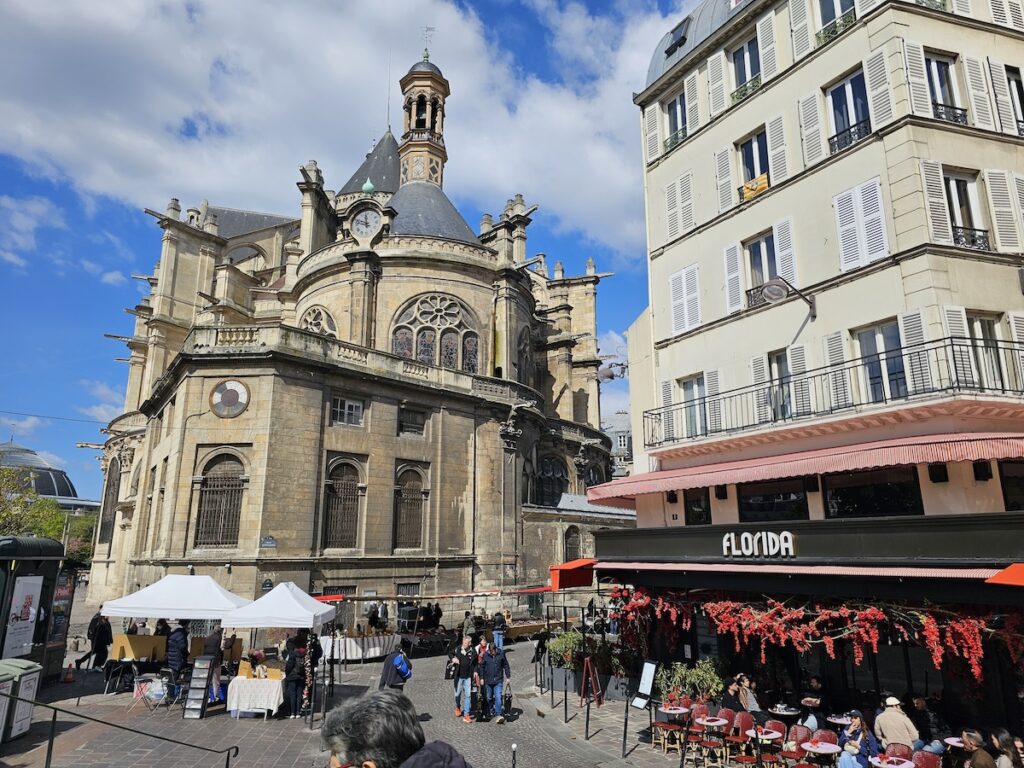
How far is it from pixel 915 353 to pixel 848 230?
8.90ft

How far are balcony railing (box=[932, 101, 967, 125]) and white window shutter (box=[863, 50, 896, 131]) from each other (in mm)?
800

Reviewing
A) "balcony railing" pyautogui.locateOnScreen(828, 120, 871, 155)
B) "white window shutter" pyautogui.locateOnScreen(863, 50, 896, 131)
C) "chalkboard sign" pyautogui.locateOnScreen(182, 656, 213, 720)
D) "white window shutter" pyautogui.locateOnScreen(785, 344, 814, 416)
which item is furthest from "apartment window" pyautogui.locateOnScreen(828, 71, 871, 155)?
"chalkboard sign" pyautogui.locateOnScreen(182, 656, 213, 720)

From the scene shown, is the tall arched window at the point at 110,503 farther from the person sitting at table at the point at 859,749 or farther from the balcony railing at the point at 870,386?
the person sitting at table at the point at 859,749

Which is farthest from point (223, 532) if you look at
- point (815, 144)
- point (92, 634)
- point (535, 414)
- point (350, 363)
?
point (815, 144)

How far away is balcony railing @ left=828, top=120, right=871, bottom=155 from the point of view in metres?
11.6

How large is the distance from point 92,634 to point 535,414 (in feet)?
61.2

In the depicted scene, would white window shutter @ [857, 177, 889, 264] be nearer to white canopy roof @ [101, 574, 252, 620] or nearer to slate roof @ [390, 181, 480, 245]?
white canopy roof @ [101, 574, 252, 620]

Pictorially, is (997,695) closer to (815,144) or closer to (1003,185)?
(1003,185)

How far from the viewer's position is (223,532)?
20.7 metres

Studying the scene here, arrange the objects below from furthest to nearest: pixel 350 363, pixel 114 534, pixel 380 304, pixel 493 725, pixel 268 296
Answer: pixel 268 296, pixel 114 534, pixel 380 304, pixel 350 363, pixel 493 725

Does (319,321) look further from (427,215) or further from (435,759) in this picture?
(435,759)

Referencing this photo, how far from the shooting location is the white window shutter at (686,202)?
15258 mm

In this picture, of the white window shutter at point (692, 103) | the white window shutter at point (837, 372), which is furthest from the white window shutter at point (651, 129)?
the white window shutter at point (837, 372)

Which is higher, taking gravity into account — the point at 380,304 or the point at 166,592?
the point at 380,304
